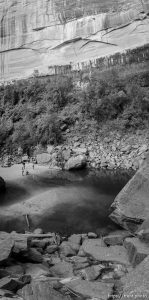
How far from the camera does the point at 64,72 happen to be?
2181 cm

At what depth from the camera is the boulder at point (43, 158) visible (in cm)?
1445

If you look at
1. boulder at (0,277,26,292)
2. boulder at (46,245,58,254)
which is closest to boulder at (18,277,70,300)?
boulder at (0,277,26,292)

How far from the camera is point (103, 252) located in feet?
18.6

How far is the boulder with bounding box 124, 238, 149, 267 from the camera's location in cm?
493

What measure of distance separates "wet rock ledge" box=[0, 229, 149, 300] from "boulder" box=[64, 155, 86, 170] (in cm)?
637

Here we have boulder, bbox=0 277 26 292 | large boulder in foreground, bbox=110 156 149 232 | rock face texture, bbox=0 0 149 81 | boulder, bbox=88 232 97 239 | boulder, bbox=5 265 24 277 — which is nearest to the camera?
boulder, bbox=0 277 26 292

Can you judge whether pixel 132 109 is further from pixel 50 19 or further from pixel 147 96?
pixel 50 19

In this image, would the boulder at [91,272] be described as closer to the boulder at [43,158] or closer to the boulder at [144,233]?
the boulder at [144,233]

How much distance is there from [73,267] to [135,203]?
7.10 ft

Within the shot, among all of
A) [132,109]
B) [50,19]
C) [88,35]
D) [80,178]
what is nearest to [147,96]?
[132,109]

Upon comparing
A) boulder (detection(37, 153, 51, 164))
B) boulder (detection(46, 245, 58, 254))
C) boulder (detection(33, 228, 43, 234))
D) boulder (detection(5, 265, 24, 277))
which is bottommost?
boulder (detection(37, 153, 51, 164))

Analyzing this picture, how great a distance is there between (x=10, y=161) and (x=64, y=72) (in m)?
9.41

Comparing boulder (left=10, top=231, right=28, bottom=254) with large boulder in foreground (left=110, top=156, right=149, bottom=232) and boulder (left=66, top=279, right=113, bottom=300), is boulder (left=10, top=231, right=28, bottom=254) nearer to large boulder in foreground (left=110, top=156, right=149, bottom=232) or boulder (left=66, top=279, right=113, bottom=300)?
boulder (left=66, top=279, right=113, bottom=300)

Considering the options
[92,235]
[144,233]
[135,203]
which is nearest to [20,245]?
[92,235]
